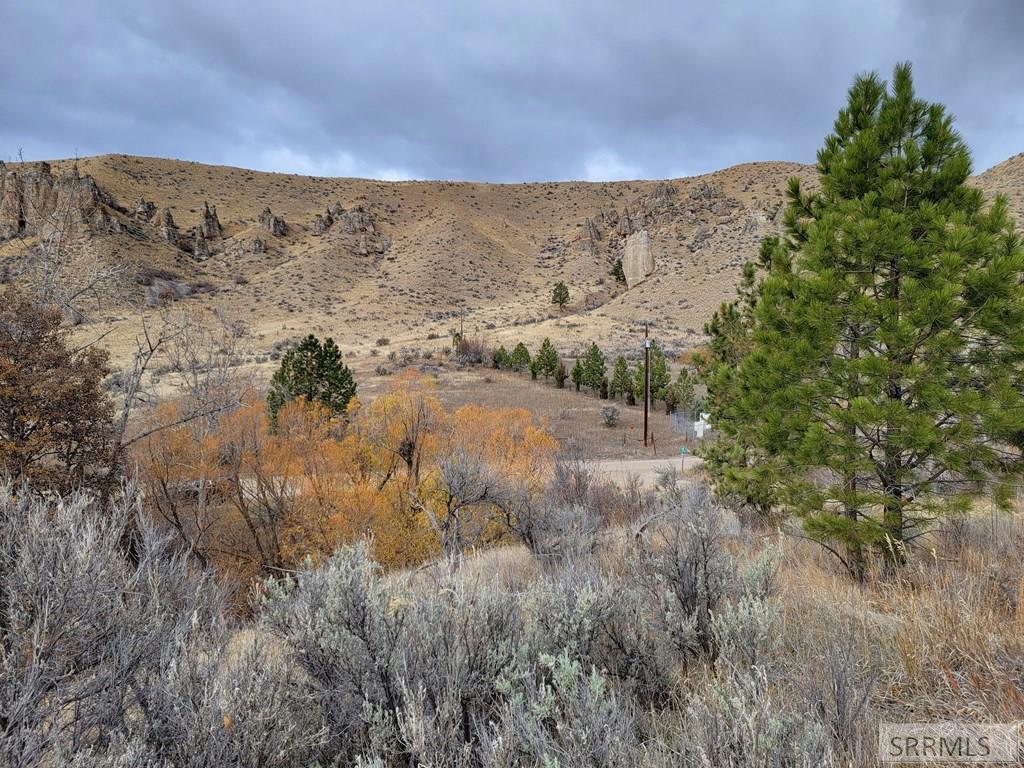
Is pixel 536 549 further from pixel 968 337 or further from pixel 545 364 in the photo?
pixel 545 364

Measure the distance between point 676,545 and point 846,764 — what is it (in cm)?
189

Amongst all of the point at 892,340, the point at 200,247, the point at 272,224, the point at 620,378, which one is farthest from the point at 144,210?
the point at 892,340

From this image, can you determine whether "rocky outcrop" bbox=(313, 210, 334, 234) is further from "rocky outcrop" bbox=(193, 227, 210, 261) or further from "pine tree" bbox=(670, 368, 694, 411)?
"pine tree" bbox=(670, 368, 694, 411)

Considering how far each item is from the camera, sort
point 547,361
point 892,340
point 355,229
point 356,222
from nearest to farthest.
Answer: point 892,340 → point 547,361 → point 355,229 → point 356,222

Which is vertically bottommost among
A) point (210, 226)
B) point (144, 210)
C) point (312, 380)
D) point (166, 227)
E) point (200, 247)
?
point (312, 380)

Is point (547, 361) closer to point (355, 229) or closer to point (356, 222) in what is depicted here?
point (355, 229)

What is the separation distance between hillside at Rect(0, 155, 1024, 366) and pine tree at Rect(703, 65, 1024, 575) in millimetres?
42003

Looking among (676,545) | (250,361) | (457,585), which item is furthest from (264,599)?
(250,361)

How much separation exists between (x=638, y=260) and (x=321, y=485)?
224 feet

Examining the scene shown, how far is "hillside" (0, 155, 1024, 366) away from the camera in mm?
55656

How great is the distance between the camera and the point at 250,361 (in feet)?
126

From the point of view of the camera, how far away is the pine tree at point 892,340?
15.0 ft

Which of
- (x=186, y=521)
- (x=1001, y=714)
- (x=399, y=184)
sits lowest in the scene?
(x=186, y=521)

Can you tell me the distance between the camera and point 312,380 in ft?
69.8
